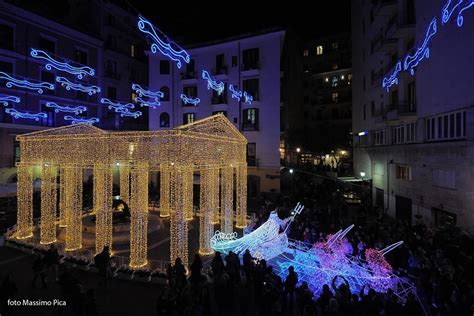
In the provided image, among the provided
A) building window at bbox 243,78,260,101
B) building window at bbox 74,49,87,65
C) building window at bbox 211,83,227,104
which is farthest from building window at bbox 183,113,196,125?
building window at bbox 74,49,87,65

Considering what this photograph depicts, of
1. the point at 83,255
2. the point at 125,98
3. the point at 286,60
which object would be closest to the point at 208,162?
the point at 83,255

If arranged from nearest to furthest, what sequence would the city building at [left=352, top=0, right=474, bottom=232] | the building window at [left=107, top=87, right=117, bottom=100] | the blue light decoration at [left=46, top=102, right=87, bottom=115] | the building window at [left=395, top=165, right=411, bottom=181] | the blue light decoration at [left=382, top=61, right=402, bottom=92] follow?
1. the city building at [left=352, top=0, right=474, bottom=232]
2. the blue light decoration at [left=382, top=61, right=402, bottom=92]
3. the building window at [left=395, top=165, right=411, bottom=181]
4. the blue light decoration at [left=46, top=102, right=87, bottom=115]
5. the building window at [left=107, top=87, right=117, bottom=100]

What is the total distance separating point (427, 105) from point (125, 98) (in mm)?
28282

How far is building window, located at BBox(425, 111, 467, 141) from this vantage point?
12.6 metres

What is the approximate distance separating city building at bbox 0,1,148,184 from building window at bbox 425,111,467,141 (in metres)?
20.0

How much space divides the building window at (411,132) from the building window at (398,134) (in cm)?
71

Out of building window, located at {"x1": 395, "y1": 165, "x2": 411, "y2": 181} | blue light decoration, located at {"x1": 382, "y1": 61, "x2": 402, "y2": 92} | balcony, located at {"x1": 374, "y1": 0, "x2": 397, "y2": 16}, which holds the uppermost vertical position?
balcony, located at {"x1": 374, "y1": 0, "x2": 397, "y2": 16}

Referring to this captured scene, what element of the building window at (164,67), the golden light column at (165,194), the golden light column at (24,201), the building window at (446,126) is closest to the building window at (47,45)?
the building window at (164,67)

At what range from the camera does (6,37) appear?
2170cm

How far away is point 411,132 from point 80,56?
2853cm

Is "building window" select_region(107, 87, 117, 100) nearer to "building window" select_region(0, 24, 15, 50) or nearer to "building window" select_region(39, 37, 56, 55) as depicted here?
"building window" select_region(39, 37, 56, 55)

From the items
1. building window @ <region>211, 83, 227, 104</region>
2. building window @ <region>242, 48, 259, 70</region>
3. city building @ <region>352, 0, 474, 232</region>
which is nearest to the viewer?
city building @ <region>352, 0, 474, 232</region>

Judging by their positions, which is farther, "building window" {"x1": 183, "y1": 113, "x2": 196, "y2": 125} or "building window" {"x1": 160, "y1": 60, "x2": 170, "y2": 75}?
"building window" {"x1": 160, "y1": 60, "x2": 170, "y2": 75}

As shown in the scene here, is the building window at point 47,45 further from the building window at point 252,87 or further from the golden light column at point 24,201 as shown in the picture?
the building window at point 252,87
